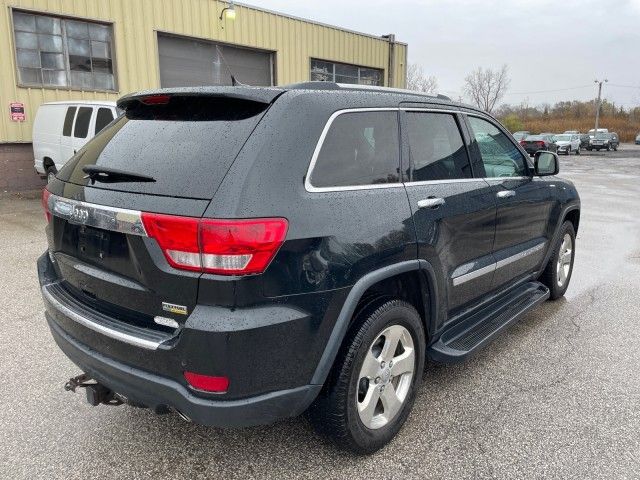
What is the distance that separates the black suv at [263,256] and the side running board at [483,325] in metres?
0.03

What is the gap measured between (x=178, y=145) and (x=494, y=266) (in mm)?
2316

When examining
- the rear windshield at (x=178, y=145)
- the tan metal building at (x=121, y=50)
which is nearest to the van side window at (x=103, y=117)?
the tan metal building at (x=121, y=50)

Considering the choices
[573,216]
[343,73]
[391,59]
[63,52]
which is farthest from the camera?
[391,59]

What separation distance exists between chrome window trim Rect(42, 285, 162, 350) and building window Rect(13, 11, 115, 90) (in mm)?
11559

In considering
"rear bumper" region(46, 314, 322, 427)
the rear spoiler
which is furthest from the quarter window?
"rear bumper" region(46, 314, 322, 427)

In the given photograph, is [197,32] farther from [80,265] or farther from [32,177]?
[80,265]

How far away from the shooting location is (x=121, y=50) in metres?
13.2

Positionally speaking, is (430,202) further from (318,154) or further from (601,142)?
(601,142)

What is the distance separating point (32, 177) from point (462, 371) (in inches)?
485

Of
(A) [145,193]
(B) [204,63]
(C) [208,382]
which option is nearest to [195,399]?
(C) [208,382]

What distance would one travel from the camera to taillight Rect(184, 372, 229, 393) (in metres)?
2.09

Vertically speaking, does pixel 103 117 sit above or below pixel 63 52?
below

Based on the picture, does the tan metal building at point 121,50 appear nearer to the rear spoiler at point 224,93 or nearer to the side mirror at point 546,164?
the side mirror at point 546,164

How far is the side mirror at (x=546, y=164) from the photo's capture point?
4285 millimetres
